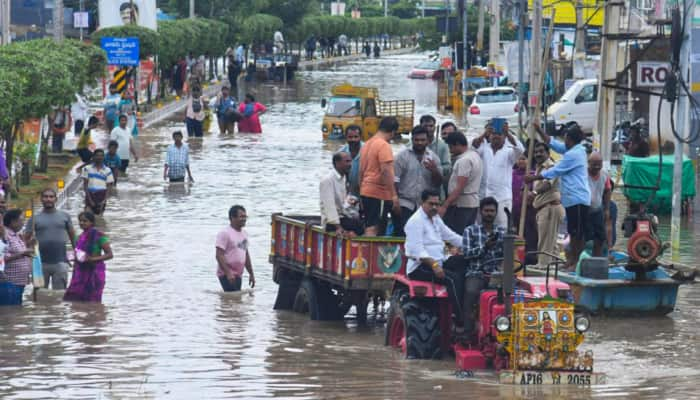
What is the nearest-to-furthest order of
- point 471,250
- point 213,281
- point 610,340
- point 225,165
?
point 471,250 < point 610,340 < point 213,281 < point 225,165

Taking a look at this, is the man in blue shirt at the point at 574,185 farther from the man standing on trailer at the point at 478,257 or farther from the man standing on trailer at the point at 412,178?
the man standing on trailer at the point at 478,257

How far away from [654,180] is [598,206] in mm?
8528

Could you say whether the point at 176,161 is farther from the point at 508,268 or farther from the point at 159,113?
the point at 159,113

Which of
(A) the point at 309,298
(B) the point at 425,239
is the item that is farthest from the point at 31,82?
(B) the point at 425,239

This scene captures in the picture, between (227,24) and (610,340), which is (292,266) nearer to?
(610,340)

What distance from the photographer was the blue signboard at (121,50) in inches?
1813

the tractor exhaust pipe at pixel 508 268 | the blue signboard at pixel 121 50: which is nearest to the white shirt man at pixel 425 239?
the tractor exhaust pipe at pixel 508 268

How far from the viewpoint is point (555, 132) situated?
4172 centimetres

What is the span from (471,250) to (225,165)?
22942 mm

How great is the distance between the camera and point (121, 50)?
4622 centimetres

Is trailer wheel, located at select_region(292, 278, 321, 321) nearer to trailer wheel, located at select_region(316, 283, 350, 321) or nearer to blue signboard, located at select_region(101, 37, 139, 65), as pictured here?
trailer wheel, located at select_region(316, 283, 350, 321)

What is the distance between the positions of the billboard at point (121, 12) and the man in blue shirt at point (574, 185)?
36994 mm

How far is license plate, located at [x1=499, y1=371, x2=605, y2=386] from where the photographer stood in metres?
11.6

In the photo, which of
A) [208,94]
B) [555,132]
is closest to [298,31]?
[208,94]
